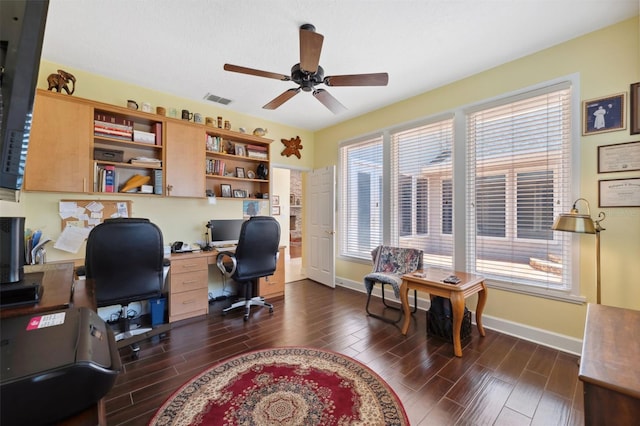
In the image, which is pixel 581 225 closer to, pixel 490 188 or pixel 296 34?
pixel 490 188

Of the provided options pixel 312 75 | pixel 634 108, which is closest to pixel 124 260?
pixel 312 75

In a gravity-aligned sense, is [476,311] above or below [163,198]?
below

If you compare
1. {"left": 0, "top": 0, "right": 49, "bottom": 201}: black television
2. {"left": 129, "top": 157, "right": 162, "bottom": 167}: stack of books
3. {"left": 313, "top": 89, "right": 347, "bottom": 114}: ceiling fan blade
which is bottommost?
{"left": 0, "top": 0, "right": 49, "bottom": 201}: black television

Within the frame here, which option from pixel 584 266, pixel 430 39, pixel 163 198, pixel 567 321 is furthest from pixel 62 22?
pixel 567 321

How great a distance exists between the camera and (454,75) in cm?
297

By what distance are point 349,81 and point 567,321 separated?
9.46 ft

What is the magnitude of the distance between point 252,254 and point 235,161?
5.64ft

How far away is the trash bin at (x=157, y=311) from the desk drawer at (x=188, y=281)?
155 mm

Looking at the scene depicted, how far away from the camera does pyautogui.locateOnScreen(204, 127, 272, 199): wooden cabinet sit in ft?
11.9

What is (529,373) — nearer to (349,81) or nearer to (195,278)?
(349,81)

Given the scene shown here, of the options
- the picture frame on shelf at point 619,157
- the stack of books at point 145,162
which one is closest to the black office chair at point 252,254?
the stack of books at point 145,162

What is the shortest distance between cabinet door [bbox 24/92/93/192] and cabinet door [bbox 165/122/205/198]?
0.72 m

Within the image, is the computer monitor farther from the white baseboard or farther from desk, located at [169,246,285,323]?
the white baseboard

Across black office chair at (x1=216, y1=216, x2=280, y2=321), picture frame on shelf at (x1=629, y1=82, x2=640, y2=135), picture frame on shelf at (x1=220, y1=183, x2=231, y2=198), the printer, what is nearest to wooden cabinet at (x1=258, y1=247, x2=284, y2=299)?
black office chair at (x1=216, y1=216, x2=280, y2=321)
